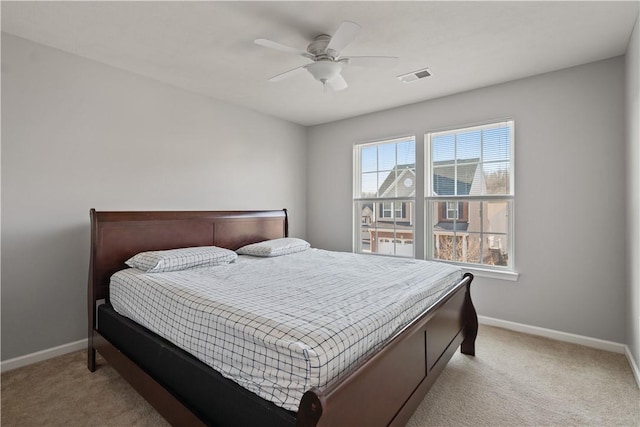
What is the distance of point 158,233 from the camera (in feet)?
9.71

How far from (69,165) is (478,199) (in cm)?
400

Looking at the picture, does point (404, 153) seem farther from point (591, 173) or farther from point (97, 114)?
point (97, 114)

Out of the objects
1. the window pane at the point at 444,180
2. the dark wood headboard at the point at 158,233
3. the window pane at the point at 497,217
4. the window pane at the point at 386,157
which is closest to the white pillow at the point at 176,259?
the dark wood headboard at the point at 158,233

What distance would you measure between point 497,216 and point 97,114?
13.4ft

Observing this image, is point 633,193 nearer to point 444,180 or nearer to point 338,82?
point 444,180

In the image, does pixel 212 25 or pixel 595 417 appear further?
pixel 212 25

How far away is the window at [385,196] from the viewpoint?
4026mm

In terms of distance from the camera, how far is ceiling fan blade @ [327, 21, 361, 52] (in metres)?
1.80

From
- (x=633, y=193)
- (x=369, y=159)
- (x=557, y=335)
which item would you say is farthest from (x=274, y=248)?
(x=633, y=193)

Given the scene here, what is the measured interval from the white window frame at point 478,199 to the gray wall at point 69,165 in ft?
8.73

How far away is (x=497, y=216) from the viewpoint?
3.38 meters

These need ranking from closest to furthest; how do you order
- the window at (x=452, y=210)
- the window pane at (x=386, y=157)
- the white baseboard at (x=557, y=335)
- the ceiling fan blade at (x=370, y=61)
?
the ceiling fan blade at (x=370, y=61) → the white baseboard at (x=557, y=335) → the window at (x=452, y=210) → the window pane at (x=386, y=157)

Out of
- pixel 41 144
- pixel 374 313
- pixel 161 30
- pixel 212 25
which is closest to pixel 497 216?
pixel 374 313

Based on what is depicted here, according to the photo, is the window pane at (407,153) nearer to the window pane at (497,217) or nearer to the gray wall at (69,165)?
the window pane at (497,217)
